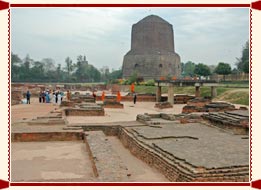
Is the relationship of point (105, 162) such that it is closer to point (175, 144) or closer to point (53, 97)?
point (175, 144)

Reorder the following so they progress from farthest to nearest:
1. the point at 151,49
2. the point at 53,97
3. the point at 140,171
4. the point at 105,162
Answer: the point at 151,49, the point at 53,97, the point at 140,171, the point at 105,162

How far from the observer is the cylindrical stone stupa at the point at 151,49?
3675 centimetres

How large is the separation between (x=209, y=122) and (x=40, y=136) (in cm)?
465

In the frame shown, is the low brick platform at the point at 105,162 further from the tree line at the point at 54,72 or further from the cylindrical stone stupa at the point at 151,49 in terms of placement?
the tree line at the point at 54,72

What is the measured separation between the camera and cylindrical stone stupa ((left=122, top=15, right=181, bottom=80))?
36750mm

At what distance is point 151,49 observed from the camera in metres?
37.1

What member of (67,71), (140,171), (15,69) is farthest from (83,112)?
(67,71)

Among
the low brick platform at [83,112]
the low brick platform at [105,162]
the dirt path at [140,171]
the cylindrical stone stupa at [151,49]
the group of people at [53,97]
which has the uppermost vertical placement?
the cylindrical stone stupa at [151,49]

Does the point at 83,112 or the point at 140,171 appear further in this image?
the point at 83,112

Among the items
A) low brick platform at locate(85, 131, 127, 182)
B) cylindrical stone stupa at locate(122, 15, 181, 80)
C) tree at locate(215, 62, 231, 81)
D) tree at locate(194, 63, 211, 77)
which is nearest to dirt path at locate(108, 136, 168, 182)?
low brick platform at locate(85, 131, 127, 182)

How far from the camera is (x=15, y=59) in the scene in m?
52.0

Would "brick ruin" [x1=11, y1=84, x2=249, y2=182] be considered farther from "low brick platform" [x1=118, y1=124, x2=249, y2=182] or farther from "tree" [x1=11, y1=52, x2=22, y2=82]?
"tree" [x1=11, y1=52, x2=22, y2=82]

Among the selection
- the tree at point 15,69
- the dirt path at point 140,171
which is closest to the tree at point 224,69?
the dirt path at point 140,171

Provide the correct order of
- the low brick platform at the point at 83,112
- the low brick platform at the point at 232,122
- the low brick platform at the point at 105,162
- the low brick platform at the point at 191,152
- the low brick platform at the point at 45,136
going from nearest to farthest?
the low brick platform at the point at 105,162, the low brick platform at the point at 191,152, the low brick platform at the point at 45,136, the low brick platform at the point at 232,122, the low brick platform at the point at 83,112
